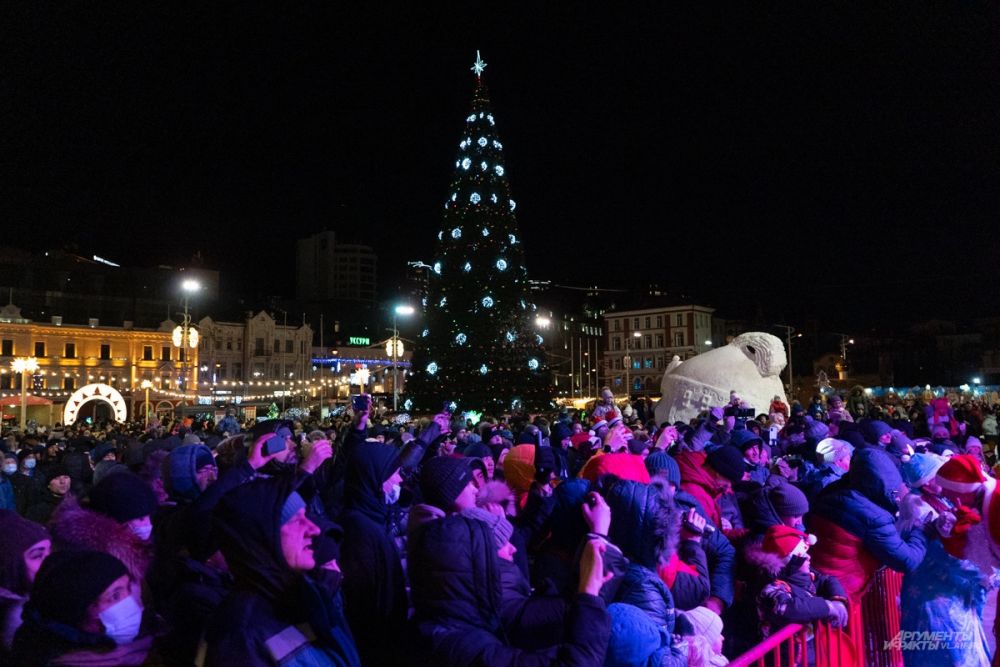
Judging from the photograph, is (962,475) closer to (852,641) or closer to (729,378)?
(852,641)

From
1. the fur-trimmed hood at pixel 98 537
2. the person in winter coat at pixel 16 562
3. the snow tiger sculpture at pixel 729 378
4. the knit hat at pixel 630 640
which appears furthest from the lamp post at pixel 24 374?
the knit hat at pixel 630 640

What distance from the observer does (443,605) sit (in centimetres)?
260

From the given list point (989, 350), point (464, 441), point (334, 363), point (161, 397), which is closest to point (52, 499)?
point (464, 441)

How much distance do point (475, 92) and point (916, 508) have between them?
27382 mm

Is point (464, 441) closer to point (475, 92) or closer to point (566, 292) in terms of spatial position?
point (475, 92)

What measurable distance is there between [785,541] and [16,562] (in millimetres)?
3813

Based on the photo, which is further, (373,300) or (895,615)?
(373,300)

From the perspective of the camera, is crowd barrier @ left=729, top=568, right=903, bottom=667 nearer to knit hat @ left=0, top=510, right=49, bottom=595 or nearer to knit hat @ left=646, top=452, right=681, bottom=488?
knit hat @ left=646, top=452, right=681, bottom=488

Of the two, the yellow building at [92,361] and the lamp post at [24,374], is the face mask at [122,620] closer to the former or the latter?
the lamp post at [24,374]

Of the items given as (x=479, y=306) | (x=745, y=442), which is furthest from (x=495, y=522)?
(x=479, y=306)

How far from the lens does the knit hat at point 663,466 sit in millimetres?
5219

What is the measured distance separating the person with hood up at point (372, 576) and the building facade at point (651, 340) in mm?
71144

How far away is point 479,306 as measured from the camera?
1109 inches

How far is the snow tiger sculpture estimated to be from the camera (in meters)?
20.4
